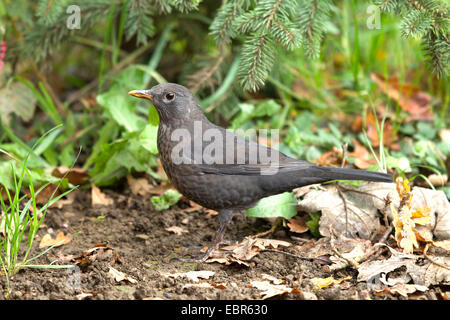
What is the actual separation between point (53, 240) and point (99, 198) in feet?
2.35

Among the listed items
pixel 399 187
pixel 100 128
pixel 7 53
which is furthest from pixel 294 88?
pixel 7 53

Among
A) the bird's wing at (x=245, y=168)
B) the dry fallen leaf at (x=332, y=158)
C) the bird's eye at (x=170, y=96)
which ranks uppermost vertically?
the bird's eye at (x=170, y=96)

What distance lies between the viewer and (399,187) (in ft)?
11.5

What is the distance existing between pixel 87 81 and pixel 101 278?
3.92 meters

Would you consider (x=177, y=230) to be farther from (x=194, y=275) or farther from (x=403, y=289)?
(x=403, y=289)

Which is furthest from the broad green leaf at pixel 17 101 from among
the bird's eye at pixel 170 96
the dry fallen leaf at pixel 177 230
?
the dry fallen leaf at pixel 177 230

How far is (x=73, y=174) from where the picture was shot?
4367 millimetres

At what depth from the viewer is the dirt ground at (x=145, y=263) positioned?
9.33 feet

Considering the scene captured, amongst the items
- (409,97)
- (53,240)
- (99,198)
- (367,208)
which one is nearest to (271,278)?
(367,208)

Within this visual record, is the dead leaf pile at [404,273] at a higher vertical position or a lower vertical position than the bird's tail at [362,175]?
lower

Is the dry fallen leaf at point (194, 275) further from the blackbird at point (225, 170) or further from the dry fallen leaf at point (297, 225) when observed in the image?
the dry fallen leaf at point (297, 225)

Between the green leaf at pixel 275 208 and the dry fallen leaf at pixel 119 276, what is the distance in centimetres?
112

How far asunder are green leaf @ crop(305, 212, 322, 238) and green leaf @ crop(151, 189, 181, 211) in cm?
114
